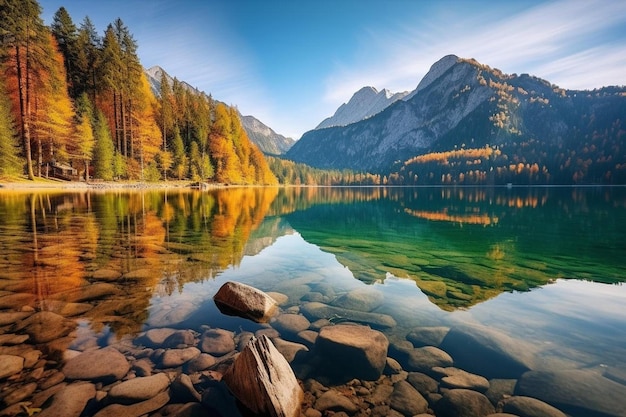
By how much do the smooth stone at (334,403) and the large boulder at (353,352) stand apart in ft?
2.16

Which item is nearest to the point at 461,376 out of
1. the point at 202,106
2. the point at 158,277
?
the point at 158,277

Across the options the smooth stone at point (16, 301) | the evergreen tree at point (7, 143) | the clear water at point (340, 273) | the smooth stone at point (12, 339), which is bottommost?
the clear water at point (340, 273)

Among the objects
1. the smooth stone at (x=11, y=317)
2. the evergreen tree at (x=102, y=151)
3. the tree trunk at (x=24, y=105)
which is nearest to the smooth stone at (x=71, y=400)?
the smooth stone at (x=11, y=317)

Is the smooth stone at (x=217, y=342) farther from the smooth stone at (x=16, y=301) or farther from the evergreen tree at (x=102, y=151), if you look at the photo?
the evergreen tree at (x=102, y=151)

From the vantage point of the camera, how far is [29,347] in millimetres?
6246

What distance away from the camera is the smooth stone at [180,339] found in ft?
22.3

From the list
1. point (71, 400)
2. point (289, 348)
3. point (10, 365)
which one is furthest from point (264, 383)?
point (10, 365)

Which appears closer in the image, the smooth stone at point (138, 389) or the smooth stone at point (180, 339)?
the smooth stone at point (138, 389)

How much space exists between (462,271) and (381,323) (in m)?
7.26

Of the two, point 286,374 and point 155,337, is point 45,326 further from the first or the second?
point 286,374

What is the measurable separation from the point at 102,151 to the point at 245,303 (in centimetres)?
5979

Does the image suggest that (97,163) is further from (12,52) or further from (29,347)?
(29,347)

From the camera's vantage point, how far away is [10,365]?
218 inches

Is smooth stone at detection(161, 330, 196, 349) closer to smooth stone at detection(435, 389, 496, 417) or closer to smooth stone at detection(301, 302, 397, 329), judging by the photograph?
smooth stone at detection(301, 302, 397, 329)
